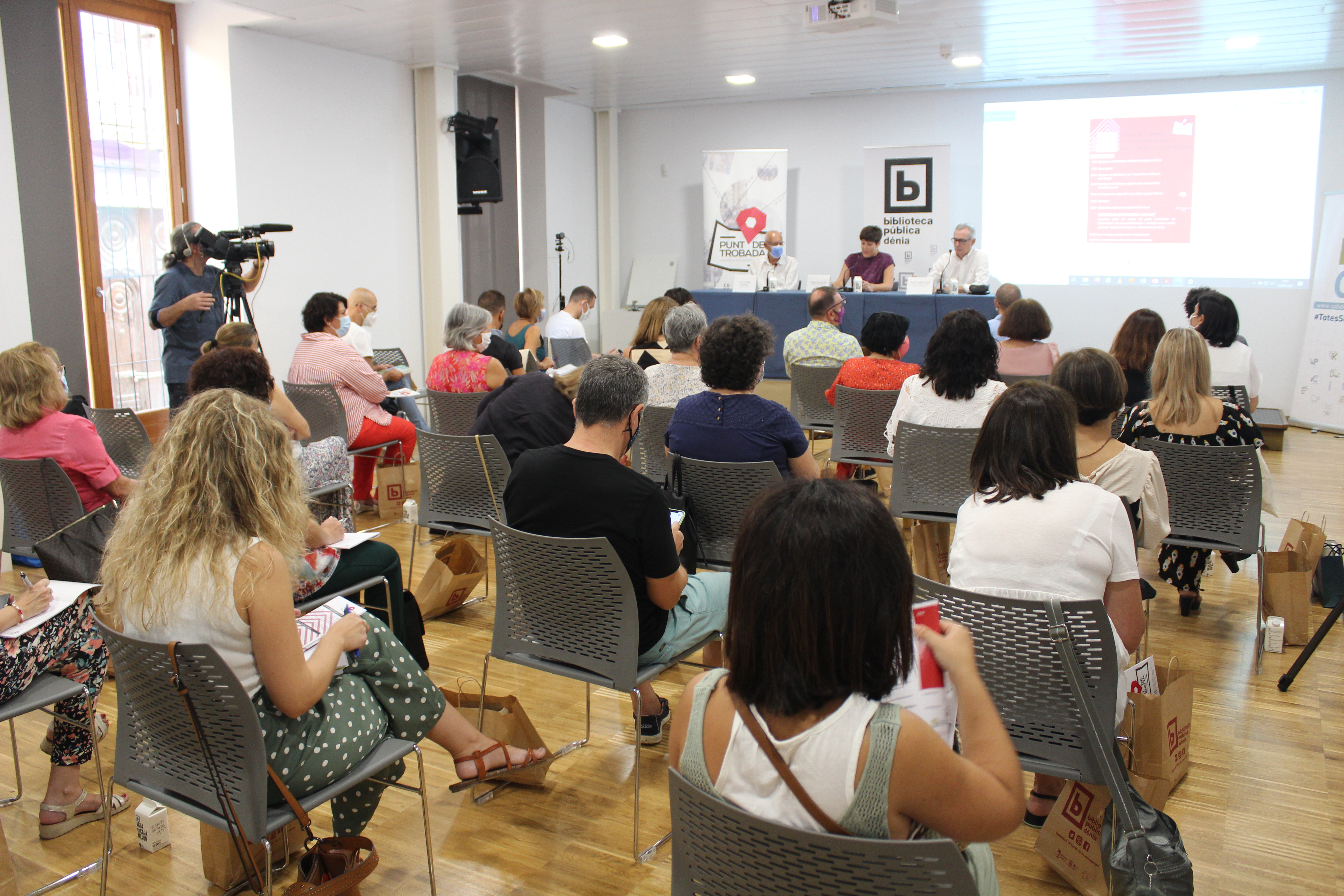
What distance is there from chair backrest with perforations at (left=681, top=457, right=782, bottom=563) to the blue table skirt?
5.78 metres

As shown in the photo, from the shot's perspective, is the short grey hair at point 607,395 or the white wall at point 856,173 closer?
the short grey hair at point 607,395

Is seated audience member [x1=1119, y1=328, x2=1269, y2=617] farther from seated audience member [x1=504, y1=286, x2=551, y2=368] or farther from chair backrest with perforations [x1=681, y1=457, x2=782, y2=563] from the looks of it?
seated audience member [x1=504, y1=286, x2=551, y2=368]

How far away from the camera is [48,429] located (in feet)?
10.8

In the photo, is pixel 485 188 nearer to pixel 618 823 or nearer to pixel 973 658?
pixel 618 823

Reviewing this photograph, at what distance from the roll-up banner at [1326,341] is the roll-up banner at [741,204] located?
16.9ft

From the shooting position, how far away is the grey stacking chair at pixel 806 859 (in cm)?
114

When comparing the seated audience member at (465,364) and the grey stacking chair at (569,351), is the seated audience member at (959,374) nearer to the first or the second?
the seated audience member at (465,364)

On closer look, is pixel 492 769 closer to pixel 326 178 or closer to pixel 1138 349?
pixel 1138 349

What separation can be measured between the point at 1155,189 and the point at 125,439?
9.14 m

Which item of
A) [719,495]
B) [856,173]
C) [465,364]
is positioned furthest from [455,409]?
[856,173]

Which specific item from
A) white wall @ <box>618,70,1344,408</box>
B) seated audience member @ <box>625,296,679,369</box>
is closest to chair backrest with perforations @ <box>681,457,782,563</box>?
seated audience member @ <box>625,296,679,369</box>

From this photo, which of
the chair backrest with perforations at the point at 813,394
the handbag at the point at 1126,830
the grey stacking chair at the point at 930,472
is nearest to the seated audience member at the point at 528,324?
the chair backrest with perforations at the point at 813,394

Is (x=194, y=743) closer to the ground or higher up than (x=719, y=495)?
closer to the ground

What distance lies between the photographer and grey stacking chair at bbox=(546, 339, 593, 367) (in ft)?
25.1
